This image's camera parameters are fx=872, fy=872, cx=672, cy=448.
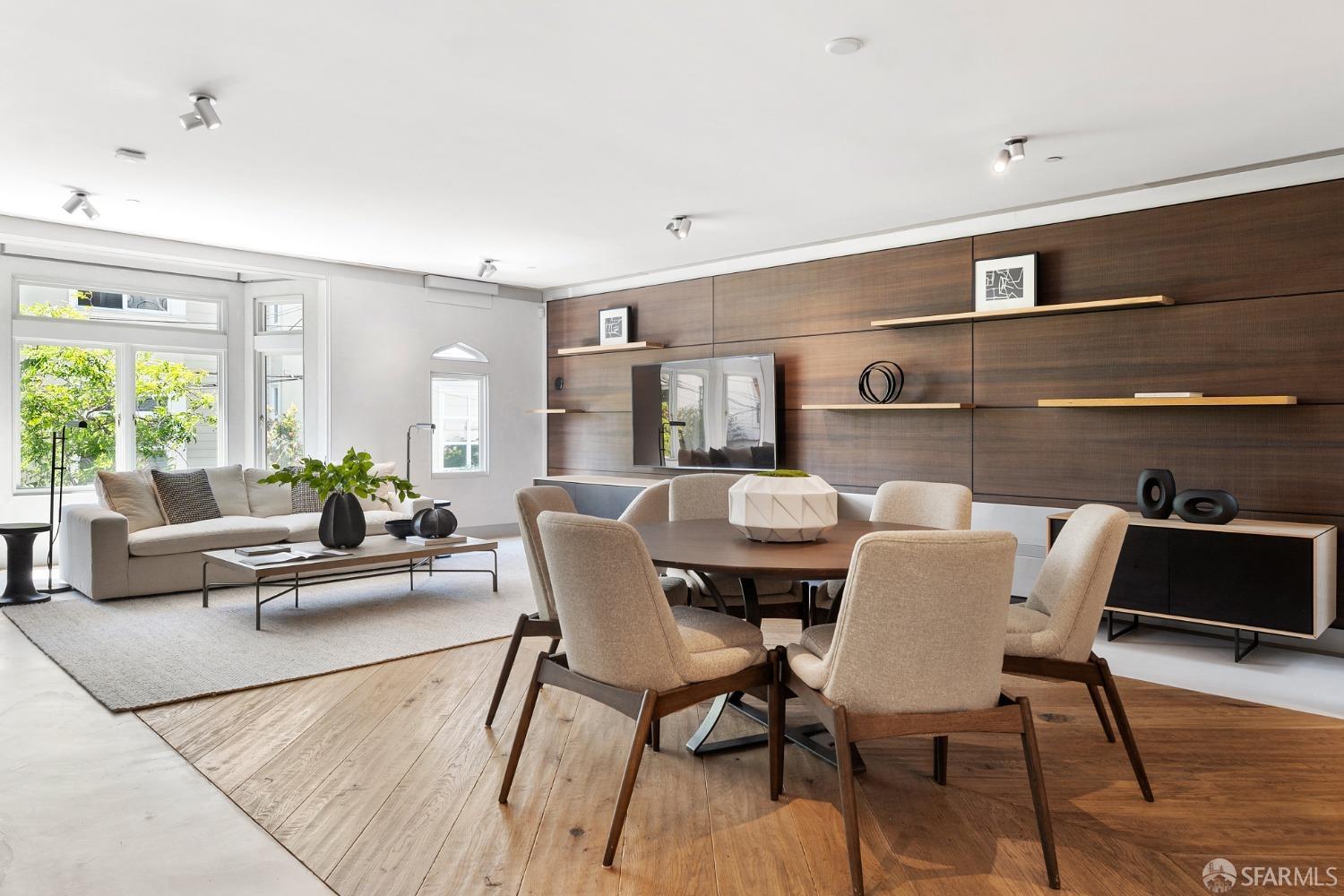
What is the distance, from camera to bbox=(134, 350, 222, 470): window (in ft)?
23.9

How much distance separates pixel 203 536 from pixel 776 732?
14.8ft

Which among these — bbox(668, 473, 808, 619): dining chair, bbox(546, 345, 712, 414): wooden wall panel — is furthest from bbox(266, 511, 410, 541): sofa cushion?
bbox(668, 473, 808, 619): dining chair

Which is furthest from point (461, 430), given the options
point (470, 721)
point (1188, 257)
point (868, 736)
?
point (868, 736)

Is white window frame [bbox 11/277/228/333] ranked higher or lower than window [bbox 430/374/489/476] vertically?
higher

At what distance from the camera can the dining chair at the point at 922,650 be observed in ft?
6.55

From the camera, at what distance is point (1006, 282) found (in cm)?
534

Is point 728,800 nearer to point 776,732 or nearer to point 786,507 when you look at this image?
point 776,732

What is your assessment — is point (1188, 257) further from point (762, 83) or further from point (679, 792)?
point (679, 792)

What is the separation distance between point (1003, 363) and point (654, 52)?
3.24 m

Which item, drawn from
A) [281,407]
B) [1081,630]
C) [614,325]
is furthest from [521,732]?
[281,407]

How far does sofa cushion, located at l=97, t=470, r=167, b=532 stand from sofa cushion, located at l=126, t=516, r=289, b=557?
0.29 ft

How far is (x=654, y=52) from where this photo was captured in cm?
318

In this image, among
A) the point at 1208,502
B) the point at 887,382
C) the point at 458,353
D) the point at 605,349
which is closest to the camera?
the point at 1208,502

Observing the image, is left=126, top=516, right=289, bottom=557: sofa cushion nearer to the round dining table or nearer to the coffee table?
the coffee table
